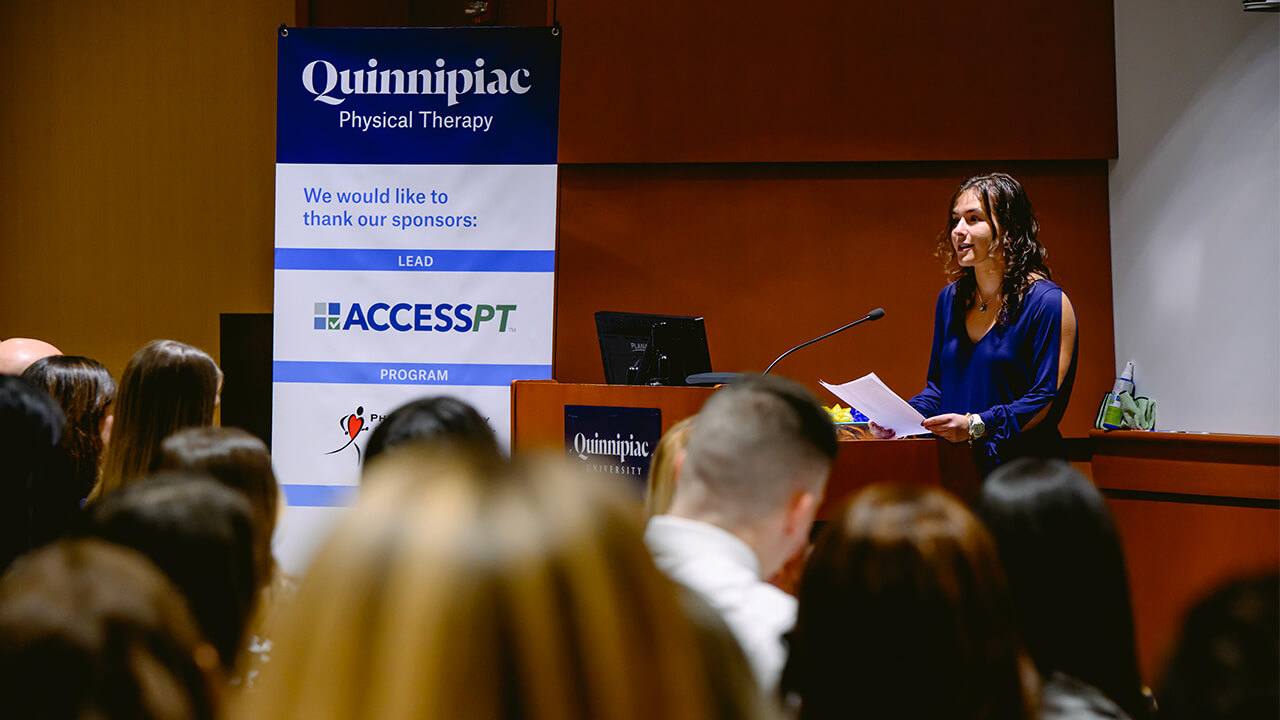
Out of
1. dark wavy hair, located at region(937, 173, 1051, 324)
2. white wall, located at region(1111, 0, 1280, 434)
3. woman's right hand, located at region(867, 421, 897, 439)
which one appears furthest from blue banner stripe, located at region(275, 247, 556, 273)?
white wall, located at region(1111, 0, 1280, 434)

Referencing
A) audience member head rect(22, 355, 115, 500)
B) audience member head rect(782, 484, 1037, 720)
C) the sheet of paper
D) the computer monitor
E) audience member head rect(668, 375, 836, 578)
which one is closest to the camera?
audience member head rect(782, 484, 1037, 720)

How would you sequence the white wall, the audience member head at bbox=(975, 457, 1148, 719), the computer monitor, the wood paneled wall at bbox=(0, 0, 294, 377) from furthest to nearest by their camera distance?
the wood paneled wall at bbox=(0, 0, 294, 377), the white wall, the computer monitor, the audience member head at bbox=(975, 457, 1148, 719)

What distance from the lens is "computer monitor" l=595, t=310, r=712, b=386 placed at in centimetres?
321

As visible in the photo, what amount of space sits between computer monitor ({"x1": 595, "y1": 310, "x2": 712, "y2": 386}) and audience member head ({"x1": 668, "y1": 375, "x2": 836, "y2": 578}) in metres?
1.56

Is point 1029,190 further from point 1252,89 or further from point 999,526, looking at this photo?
point 999,526

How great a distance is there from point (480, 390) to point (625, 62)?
172 centimetres

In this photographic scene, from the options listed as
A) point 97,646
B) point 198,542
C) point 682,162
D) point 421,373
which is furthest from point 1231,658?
point 682,162

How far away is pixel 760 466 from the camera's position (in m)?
1.51

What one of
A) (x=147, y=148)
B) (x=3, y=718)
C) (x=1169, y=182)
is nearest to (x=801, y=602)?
(x=3, y=718)

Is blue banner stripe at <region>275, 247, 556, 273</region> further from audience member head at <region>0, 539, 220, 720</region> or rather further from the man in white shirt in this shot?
audience member head at <region>0, 539, 220, 720</region>

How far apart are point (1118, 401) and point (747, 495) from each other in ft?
10.1

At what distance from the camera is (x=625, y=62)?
448cm

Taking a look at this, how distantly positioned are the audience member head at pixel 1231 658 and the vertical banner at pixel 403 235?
10.8 feet

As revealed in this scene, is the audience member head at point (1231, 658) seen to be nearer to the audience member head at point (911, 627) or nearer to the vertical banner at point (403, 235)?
the audience member head at point (911, 627)
